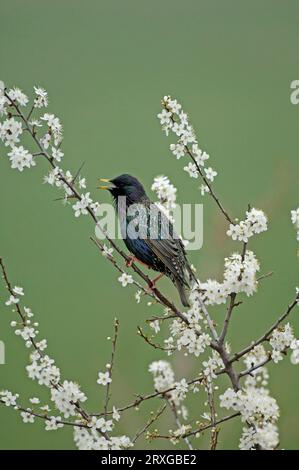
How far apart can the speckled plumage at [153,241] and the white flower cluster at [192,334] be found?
363 millimetres

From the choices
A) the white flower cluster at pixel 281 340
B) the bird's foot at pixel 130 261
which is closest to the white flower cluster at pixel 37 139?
the bird's foot at pixel 130 261

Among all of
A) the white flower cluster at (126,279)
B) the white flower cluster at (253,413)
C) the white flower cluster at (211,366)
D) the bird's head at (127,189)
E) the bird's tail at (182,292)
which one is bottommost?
the white flower cluster at (253,413)

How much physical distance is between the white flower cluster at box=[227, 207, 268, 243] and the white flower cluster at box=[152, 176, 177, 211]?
2.39ft

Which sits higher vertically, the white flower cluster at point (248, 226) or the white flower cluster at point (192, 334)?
the white flower cluster at point (248, 226)

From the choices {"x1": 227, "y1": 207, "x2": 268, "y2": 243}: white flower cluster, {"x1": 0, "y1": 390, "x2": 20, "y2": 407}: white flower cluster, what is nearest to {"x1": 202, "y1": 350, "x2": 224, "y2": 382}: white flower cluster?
{"x1": 227, "y1": 207, "x2": 268, "y2": 243}: white flower cluster

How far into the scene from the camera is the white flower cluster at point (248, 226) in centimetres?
340

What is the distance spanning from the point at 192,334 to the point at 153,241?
2.79ft

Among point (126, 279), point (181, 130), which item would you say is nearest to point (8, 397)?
point (126, 279)

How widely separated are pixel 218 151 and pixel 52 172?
7821mm

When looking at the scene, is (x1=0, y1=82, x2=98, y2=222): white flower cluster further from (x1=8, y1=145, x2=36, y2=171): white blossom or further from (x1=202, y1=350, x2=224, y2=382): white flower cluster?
(x1=202, y1=350, x2=224, y2=382): white flower cluster

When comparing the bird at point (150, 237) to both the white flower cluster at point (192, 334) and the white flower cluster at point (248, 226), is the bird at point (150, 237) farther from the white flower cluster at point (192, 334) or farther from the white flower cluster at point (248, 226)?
the white flower cluster at point (248, 226)

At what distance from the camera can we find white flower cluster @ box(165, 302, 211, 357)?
11.1ft

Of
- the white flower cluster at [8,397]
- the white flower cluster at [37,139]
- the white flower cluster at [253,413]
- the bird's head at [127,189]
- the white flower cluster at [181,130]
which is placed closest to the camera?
the white flower cluster at [8,397]

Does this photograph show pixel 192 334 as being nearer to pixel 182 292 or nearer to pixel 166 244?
pixel 182 292
